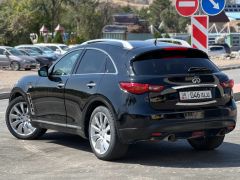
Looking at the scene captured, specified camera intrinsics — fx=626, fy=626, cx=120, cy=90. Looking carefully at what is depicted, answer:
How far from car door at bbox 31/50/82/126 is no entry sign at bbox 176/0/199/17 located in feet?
17.5

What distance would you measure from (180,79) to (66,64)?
210 centimetres

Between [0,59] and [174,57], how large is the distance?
99.6 feet

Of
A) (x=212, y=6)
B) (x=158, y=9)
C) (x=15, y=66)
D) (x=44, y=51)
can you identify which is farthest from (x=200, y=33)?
(x=158, y=9)

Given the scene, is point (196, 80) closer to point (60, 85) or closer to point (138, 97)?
point (138, 97)

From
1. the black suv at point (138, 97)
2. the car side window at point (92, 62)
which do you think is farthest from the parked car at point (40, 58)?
the black suv at point (138, 97)

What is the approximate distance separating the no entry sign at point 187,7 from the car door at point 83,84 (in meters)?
5.62

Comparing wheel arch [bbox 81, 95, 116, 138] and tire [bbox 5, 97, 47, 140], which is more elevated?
wheel arch [bbox 81, 95, 116, 138]

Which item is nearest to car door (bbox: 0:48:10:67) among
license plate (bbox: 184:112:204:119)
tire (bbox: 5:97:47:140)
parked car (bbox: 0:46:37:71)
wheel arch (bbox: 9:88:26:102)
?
parked car (bbox: 0:46:37:71)

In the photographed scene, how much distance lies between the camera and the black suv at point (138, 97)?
7.70 m

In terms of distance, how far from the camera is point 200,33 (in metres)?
14.5

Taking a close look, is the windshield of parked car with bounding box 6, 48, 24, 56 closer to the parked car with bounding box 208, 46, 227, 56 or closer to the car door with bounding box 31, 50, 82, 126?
the parked car with bounding box 208, 46, 227, 56

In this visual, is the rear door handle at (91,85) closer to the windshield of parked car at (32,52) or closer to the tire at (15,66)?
the tire at (15,66)

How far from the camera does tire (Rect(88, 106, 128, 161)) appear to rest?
7.92 meters

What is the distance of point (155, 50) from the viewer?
323 inches
